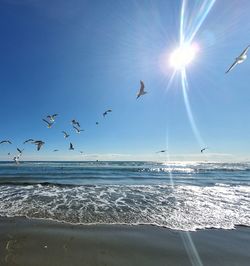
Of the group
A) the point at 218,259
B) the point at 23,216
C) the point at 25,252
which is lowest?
the point at 218,259

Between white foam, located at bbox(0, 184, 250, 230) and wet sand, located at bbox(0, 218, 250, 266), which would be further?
white foam, located at bbox(0, 184, 250, 230)

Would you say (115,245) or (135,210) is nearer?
(115,245)

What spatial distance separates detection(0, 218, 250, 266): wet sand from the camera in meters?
6.94

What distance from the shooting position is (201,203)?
14.7m

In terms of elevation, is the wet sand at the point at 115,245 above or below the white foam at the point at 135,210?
below

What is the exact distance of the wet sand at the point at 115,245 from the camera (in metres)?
6.94

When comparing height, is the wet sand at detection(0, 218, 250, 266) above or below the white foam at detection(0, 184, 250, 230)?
below

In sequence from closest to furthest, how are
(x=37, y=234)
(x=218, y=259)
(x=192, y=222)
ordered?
(x=218, y=259) → (x=37, y=234) → (x=192, y=222)

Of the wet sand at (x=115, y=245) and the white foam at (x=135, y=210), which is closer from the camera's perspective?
the wet sand at (x=115, y=245)

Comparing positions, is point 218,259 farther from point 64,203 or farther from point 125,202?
point 64,203

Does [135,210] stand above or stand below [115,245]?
above

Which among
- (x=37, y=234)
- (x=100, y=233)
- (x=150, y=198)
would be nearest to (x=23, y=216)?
(x=37, y=234)

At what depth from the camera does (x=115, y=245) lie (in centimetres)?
810

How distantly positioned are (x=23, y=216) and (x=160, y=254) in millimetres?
6185
